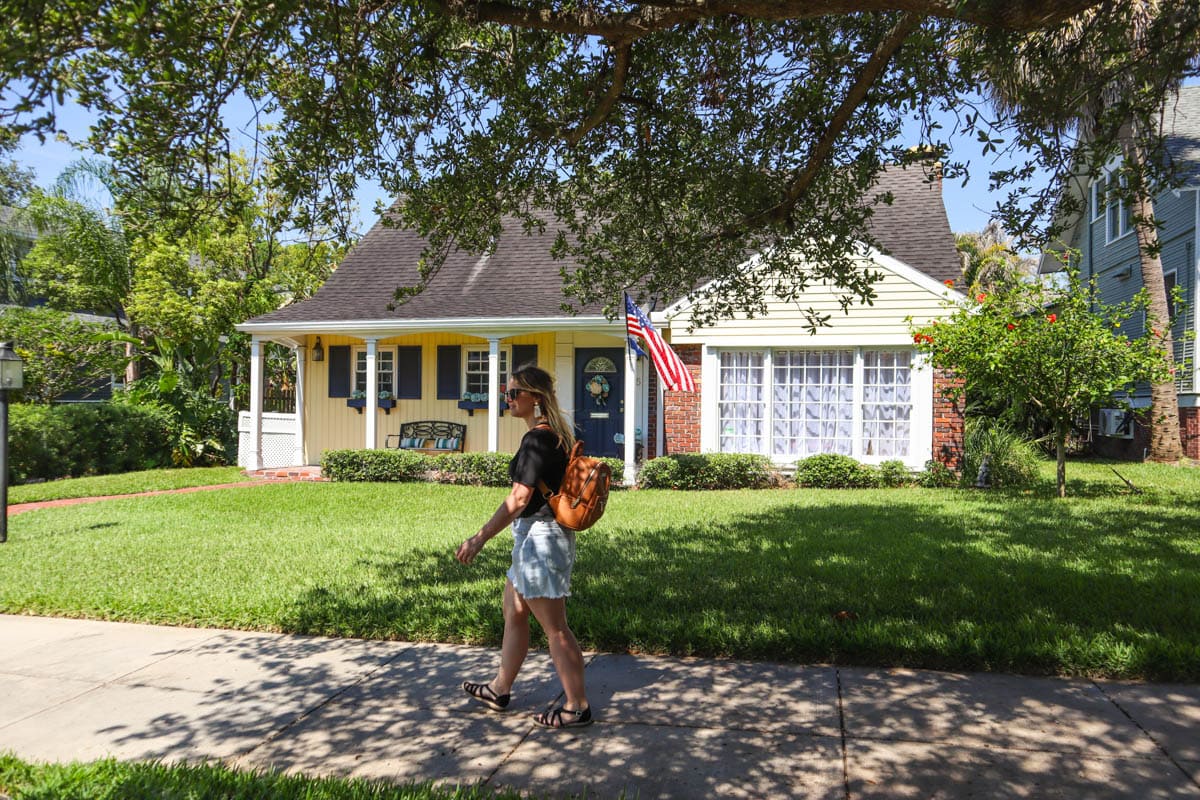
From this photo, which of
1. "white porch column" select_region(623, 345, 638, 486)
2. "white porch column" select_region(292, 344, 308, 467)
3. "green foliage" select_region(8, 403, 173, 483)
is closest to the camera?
"white porch column" select_region(623, 345, 638, 486)

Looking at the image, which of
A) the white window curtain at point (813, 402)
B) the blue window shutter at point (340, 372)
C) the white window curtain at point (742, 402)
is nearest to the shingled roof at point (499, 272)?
the blue window shutter at point (340, 372)

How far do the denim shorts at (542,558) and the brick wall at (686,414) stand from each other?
11.1m

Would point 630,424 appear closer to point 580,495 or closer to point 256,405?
point 256,405

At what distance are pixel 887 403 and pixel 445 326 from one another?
26.1ft

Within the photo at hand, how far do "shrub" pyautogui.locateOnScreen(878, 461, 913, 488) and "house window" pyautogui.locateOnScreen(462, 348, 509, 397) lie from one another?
740 cm

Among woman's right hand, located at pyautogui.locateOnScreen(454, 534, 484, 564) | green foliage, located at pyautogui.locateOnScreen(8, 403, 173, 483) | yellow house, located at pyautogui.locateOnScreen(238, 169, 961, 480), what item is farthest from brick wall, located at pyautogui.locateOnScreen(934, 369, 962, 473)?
green foliage, located at pyautogui.locateOnScreen(8, 403, 173, 483)

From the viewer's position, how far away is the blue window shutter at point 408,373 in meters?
17.3

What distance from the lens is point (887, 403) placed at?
1451 cm

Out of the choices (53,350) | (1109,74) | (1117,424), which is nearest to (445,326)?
(53,350)

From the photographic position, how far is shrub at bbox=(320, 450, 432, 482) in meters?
15.2

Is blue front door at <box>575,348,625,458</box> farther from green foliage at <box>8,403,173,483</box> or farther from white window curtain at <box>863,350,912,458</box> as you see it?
green foliage at <box>8,403,173,483</box>

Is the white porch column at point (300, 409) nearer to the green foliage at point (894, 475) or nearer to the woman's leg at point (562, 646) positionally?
the green foliage at point (894, 475)

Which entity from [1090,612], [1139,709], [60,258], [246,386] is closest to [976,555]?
[1090,612]

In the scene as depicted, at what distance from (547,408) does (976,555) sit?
529 cm
